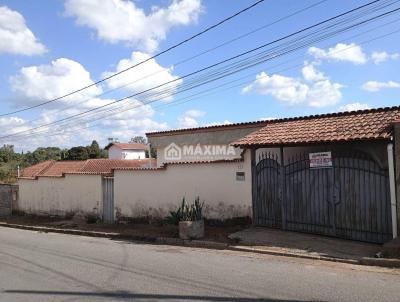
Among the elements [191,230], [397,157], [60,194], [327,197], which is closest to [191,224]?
[191,230]

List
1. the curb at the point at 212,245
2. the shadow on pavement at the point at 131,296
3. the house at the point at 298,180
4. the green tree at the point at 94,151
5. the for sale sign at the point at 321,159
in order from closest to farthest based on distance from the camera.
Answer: the shadow on pavement at the point at 131,296 → the curb at the point at 212,245 → the house at the point at 298,180 → the for sale sign at the point at 321,159 → the green tree at the point at 94,151

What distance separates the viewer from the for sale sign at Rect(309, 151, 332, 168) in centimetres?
1255

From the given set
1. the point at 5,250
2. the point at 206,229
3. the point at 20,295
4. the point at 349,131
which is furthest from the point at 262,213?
the point at 20,295

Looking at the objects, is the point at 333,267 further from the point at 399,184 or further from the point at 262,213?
the point at 262,213

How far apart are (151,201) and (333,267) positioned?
33.1 ft

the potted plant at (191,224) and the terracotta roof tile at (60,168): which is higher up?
the terracotta roof tile at (60,168)

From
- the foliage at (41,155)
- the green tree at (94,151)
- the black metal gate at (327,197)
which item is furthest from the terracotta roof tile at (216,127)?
the green tree at (94,151)

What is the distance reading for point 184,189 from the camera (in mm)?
17422

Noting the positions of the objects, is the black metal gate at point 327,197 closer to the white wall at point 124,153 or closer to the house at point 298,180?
the house at point 298,180

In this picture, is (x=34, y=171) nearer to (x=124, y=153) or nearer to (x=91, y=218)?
(x=91, y=218)

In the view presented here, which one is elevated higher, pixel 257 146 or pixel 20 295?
pixel 257 146

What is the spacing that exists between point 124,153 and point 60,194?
48.5 meters

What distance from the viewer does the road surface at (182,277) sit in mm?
7258

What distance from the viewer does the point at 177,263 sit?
10211 mm
